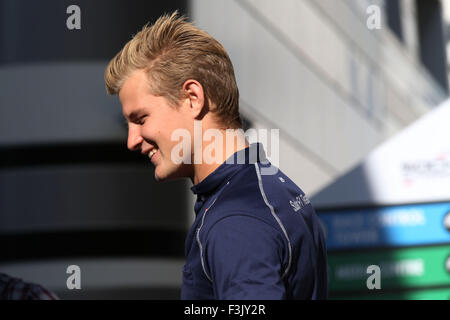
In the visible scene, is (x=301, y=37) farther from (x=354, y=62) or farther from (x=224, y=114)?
(x=224, y=114)

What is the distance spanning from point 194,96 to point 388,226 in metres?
Answer: 4.69

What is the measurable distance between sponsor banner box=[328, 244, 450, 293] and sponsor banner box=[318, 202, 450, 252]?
0.07 meters

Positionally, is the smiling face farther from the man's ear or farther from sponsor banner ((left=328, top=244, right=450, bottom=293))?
sponsor banner ((left=328, top=244, right=450, bottom=293))

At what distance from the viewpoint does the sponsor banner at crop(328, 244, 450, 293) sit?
5.95 metres

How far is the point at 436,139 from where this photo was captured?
582 cm

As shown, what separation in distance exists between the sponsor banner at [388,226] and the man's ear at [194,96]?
4.60 meters

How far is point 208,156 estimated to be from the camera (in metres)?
1.61

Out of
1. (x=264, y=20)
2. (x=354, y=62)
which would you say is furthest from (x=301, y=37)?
(x=354, y=62)

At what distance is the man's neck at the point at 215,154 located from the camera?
1590 mm
